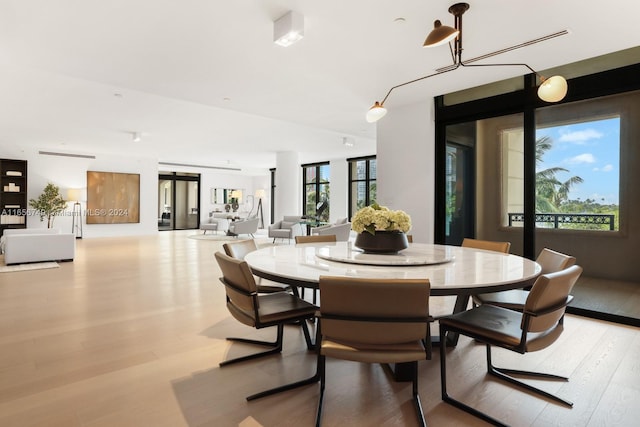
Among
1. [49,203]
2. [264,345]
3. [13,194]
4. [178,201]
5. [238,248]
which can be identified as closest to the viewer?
[264,345]

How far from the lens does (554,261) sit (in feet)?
7.54

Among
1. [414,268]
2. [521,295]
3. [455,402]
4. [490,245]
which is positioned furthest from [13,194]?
[521,295]

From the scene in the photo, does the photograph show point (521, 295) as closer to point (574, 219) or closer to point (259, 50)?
point (574, 219)

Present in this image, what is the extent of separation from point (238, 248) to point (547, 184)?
3585 millimetres

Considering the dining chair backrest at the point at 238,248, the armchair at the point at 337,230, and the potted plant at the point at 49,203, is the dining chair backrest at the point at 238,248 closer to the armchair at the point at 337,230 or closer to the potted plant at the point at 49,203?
the armchair at the point at 337,230

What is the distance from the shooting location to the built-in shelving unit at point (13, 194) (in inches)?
375

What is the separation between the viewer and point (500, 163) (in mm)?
4723

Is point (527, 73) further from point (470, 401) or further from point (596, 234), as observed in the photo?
point (470, 401)

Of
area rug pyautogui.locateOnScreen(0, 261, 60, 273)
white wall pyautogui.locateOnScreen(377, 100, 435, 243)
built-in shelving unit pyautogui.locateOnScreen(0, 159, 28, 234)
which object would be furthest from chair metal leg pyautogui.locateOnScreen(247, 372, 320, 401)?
built-in shelving unit pyautogui.locateOnScreen(0, 159, 28, 234)

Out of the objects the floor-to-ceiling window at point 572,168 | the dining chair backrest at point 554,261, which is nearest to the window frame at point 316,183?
the floor-to-ceiling window at point 572,168

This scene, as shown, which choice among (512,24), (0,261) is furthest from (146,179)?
(512,24)

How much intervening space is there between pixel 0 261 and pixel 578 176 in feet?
30.2

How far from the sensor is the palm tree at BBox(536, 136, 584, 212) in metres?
4.05

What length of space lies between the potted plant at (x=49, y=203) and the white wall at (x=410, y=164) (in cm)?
942
